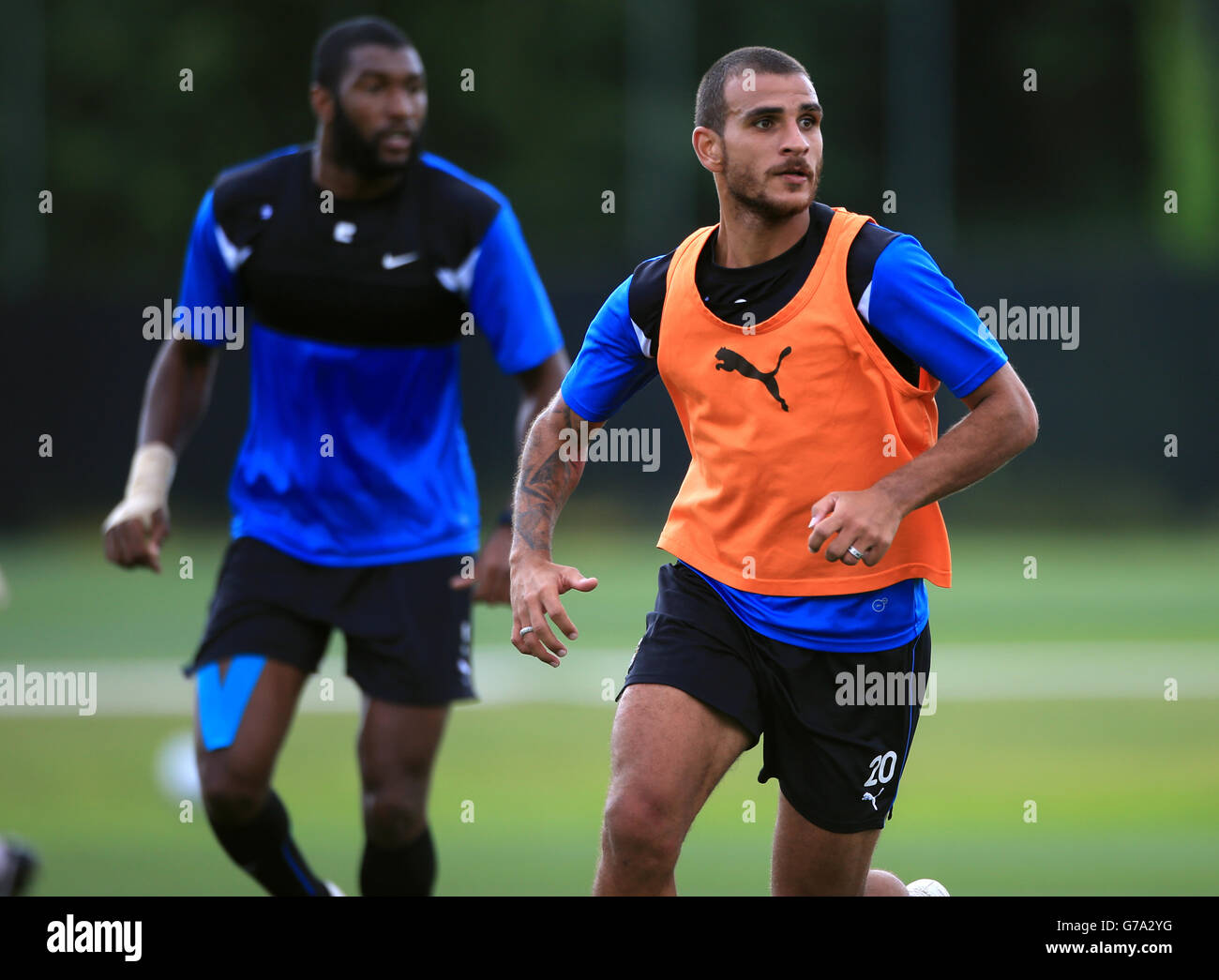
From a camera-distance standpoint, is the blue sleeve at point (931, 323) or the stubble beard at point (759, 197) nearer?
the blue sleeve at point (931, 323)

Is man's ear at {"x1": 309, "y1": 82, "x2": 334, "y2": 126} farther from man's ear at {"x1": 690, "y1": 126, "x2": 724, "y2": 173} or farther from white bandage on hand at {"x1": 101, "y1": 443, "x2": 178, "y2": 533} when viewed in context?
man's ear at {"x1": 690, "y1": 126, "x2": 724, "y2": 173}

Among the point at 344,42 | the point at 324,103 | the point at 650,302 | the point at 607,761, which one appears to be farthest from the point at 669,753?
the point at 607,761

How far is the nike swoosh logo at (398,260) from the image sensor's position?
22.2 feet

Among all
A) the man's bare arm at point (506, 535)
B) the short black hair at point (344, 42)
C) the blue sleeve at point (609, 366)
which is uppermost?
the short black hair at point (344, 42)

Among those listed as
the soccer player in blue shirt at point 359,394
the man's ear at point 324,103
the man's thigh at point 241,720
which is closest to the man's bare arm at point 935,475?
the soccer player in blue shirt at point 359,394

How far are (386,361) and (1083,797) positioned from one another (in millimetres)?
4575

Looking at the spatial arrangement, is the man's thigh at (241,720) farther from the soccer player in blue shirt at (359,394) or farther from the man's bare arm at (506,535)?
the man's bare arm at (506,535)

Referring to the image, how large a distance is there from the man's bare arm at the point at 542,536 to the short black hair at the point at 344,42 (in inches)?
75.4

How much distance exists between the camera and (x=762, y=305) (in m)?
5.11

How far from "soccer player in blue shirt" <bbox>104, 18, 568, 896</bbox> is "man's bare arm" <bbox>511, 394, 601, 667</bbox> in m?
1.02

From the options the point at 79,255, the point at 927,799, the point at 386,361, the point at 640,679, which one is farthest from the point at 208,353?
the point at 79,255

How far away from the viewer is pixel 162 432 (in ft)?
22.6

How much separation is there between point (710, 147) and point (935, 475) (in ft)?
3.88

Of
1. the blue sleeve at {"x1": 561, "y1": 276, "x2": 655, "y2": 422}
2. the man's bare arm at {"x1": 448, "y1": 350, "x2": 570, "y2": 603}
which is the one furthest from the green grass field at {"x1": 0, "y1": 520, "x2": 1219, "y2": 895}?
the blue sleeve at {"x1": 561, "y1": 276, "x2": 655, "y2": 422}
